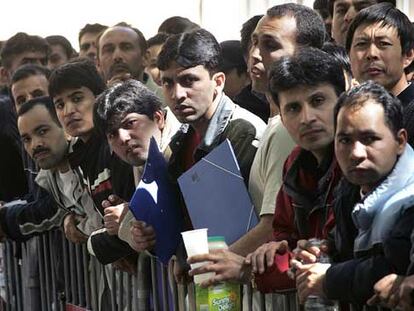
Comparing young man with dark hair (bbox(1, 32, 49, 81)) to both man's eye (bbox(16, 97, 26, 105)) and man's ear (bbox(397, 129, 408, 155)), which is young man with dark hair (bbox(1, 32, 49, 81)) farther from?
man's ear (bbox(397, 129, 408, 155))

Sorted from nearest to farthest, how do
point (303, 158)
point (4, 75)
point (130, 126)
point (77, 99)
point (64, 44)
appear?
1. point (303, 158)
2. point (130, 126)
3. point (77, 99)
4. point (4, 75)
5. point (64, 44)

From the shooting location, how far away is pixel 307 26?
5.16 metres

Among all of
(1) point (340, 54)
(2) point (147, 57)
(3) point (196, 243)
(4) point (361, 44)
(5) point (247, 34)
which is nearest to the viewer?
(3) point (196, 243)

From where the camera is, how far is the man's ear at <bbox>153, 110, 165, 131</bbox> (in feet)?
18.5

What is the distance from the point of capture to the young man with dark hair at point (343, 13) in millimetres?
6172

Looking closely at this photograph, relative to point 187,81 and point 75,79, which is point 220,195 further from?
point 75,79

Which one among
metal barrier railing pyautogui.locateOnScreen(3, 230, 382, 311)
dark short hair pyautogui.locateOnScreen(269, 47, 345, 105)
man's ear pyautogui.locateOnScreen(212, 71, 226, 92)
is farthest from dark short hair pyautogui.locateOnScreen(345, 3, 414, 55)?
metal barrier railing pyautogui.locateOnScreen(3, 230, 382, 311)

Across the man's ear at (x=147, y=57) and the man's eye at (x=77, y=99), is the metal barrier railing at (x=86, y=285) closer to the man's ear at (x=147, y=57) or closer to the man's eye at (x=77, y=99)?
the man's eye at (x=77, y=99)

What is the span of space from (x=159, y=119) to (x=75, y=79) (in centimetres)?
103

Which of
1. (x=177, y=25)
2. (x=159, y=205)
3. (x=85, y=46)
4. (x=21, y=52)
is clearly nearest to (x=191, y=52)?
(x=159, y=205)

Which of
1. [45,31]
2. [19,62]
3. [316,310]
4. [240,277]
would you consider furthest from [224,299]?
[45,31]

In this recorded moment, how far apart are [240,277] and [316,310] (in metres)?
0.54

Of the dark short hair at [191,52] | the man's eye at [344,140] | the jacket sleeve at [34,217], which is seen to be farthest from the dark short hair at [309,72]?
the jacket sleeve at [34,217]

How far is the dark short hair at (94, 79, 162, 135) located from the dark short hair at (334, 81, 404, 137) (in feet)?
5.26
